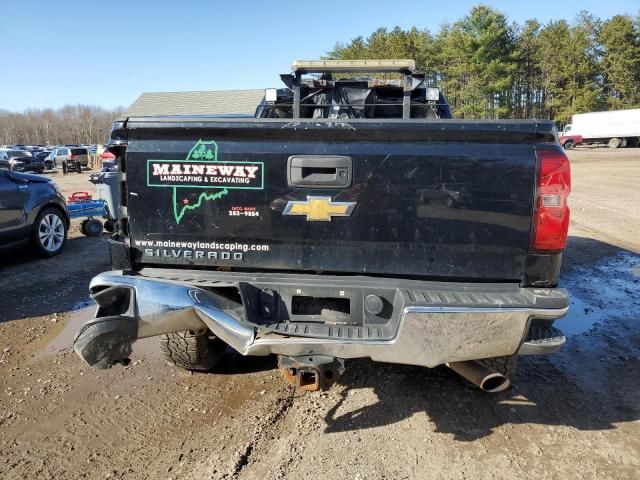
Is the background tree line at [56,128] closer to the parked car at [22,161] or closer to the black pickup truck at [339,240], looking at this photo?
the parked car at [22,161]

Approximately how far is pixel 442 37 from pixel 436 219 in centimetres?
5594

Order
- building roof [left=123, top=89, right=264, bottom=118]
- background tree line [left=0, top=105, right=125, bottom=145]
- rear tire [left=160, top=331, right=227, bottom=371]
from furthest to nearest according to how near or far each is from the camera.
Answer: background tree line [left=0, top=105, right=125, bottom=145], building roof [left=123, top=89, right=264, bottom=118], rear tire [left=160, top=331, right=227, bottom=371]

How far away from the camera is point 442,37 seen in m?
53.1

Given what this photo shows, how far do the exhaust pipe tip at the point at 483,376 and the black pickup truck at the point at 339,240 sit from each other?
0.02 meters

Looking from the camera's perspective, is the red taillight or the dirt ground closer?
the red taillight

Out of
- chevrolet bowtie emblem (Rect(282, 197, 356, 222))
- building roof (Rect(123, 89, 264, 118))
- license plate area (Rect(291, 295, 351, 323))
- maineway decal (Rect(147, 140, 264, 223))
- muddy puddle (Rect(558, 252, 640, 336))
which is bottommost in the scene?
muddy puddle (Rect(558, 252, 640, 336))

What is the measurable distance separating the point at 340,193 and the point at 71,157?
40.5m

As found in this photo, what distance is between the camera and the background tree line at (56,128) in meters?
125

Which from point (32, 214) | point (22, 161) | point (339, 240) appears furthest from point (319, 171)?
point (22, 161)

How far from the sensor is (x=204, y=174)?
288cm

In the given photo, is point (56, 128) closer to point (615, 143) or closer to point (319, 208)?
point (615, 143)

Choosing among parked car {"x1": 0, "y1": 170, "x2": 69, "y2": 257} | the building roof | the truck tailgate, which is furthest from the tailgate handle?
the building roof

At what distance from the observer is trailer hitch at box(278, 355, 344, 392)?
8.68 feet

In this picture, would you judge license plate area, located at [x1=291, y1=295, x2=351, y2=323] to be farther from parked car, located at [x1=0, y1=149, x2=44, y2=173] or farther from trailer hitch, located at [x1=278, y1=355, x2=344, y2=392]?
parked car, located at [x1=0, y1=149, x2=44, y2=173]
